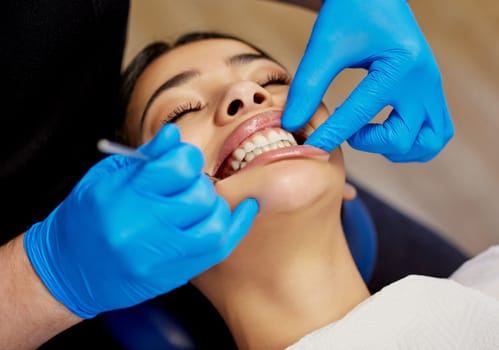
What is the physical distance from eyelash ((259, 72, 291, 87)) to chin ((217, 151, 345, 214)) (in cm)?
29

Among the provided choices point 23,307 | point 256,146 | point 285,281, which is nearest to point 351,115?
point 256,146

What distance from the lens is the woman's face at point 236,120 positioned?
1.08 meters

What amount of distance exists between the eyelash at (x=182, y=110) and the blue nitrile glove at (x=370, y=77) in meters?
0.20

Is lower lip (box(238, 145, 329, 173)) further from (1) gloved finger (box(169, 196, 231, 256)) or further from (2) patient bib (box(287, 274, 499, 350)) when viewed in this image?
(2) patient bib (box(287, 274, 499, 350))

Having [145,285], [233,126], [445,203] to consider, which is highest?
[233,126]

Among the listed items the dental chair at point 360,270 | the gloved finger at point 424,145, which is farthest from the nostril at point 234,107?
the dental chair at point 360,270

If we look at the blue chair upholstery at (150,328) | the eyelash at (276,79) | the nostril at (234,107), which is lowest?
the blue chair upholstery at (150,328)

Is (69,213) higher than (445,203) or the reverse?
higher

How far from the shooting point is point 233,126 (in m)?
1.18

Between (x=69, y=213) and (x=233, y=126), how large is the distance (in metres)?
0.37

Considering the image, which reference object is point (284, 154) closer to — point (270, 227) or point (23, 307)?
point (270, 227)

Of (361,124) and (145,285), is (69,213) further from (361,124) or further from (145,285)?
(361,124)

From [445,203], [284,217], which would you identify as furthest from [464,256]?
[284,217]

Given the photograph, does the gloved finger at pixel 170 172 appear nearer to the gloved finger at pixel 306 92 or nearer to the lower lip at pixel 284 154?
the lower lip at pixel 284 154
